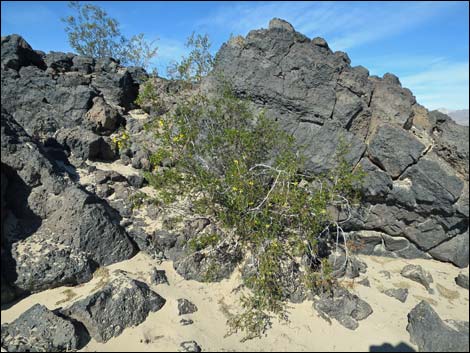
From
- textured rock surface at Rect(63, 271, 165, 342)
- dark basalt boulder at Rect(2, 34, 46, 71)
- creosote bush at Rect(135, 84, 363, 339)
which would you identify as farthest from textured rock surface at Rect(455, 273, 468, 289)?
dark basalt boulder at Rect(2, 34, 46, 71)

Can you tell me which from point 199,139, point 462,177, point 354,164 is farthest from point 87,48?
point 462,177

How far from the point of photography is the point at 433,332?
4859 millimetres

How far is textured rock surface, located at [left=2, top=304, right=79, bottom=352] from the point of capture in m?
4.30

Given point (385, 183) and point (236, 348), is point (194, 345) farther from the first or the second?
point (385, 183)

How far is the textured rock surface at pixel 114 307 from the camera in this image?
15.4ft

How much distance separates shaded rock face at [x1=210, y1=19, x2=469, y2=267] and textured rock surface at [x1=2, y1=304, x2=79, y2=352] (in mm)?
5829

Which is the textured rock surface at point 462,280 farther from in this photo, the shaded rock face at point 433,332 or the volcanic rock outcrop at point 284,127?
the shaded rock face at point 433,332

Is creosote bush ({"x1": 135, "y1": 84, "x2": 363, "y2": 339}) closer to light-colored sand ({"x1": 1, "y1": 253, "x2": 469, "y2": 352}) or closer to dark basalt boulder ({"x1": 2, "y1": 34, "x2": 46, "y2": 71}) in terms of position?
light-colored sand ({"x1": 1, "y1": 253, "x2": 469, "y2": 352})

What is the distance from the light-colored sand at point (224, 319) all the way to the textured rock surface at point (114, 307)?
12 cm

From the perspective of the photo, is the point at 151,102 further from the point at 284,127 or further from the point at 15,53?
the point at 284,127

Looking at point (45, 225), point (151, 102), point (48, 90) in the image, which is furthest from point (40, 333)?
point (151, 102)

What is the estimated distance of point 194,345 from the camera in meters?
4.57

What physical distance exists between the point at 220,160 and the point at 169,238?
2.09 meters

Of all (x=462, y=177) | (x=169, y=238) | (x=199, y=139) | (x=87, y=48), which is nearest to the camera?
(x=169, y=238)
